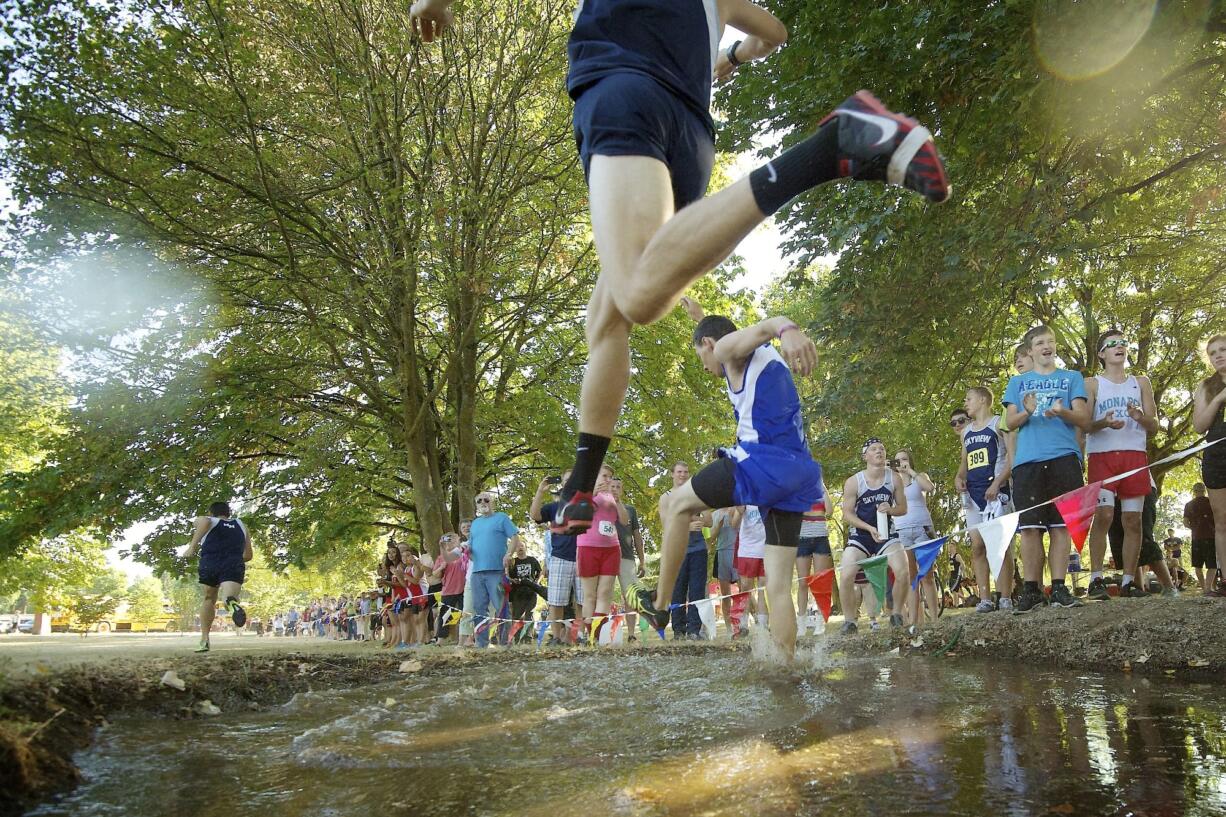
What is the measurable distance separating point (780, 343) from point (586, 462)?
846 millimetres

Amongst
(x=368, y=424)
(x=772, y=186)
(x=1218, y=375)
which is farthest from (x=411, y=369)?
(x=772, y=186)

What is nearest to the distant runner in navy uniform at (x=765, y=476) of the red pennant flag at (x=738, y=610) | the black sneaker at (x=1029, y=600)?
the black sneaker at (x=1029, y=600)

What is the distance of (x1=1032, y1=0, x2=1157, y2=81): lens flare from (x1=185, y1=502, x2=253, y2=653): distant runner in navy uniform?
32.3 ft

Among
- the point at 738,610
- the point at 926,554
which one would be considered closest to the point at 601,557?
the point at 738,610

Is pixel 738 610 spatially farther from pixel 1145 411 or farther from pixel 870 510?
pixel 1145 411

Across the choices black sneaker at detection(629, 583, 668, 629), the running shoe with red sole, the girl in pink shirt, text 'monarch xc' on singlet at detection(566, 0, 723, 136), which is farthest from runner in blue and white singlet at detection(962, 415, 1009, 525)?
the running shoe with red sole

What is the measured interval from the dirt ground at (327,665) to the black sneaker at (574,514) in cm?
157

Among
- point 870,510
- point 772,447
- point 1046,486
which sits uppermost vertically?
point 772,447

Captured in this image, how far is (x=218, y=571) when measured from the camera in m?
10.2

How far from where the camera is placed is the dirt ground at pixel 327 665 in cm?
223

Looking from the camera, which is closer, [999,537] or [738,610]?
[999,537]

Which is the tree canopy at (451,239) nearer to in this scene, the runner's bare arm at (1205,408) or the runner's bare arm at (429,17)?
the runner's bare arm at (1205,408)

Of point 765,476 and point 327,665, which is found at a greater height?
point 765,476

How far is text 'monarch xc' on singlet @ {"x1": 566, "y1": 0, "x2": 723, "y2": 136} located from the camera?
8.62 ft
